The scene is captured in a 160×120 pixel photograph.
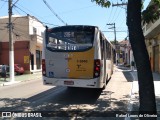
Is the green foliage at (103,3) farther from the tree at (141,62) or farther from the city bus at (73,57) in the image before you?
the city bus at (73,57)

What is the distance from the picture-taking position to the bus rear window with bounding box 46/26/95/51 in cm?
1316

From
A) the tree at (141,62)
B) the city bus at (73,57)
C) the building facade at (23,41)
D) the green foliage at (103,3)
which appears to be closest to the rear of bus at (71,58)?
the city bus at (73,57)

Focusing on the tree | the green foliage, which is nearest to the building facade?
the green foliage

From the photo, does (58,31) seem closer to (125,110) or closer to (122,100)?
(122,100)

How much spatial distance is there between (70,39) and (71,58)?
2.65 ft

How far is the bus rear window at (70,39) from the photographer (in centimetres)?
1316

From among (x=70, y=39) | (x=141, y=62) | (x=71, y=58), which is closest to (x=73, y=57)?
(x=71, y=58)

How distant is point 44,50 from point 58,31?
100 cm

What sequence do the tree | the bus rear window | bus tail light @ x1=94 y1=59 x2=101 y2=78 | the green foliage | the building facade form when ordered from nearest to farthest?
the tree → the green foliage → bus tail light @ x1=94 y1=59 x2=101 y2=78 → the bus rear window → the building facade

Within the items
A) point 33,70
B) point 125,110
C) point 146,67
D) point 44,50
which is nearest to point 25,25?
point 33,70

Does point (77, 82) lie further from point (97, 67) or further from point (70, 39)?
point (70, 39)

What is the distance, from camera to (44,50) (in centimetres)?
1384

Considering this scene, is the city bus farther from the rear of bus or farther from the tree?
the tree

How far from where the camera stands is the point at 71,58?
1322 cm
